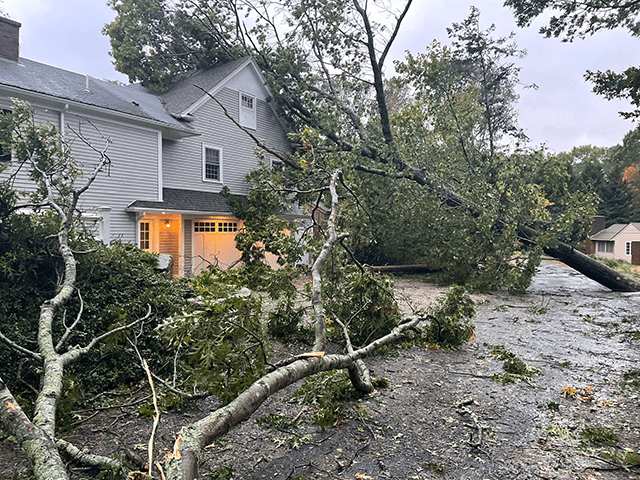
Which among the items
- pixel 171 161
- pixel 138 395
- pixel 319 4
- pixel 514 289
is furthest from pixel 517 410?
pixel 319 4

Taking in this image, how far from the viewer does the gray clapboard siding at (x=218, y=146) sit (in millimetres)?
12719

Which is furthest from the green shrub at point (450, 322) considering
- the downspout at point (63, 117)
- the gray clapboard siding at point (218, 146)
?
the gray clapboard siding at point (218, 146)

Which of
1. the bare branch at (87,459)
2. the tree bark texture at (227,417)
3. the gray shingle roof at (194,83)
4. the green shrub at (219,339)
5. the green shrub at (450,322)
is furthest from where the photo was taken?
the gray shingle roof at (194,83)

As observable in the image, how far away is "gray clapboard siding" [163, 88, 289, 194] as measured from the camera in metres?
12.7

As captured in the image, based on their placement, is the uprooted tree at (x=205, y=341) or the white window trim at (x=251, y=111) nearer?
the uprooted tree at (x=205, y=341)

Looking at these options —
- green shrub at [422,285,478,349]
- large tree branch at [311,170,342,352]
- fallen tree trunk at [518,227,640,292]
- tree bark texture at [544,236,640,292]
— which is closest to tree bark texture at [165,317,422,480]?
large tree branch at [311,170,342,352]

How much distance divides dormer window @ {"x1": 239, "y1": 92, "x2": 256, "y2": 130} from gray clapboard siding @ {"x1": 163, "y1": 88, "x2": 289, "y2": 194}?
0.24 metres

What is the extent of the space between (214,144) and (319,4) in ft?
18.4

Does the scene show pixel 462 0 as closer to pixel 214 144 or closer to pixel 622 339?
pixel 214 144

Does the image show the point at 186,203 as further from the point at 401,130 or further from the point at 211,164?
the point at 401,130

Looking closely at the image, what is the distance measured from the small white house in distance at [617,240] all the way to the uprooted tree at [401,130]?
13339mm

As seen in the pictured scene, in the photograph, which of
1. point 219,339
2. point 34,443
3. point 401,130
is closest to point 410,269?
point 401,130

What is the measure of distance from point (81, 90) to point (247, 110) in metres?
5.40

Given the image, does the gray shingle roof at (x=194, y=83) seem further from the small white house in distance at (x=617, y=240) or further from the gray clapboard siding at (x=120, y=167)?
the small white house in distance at (x=617, y=240)
